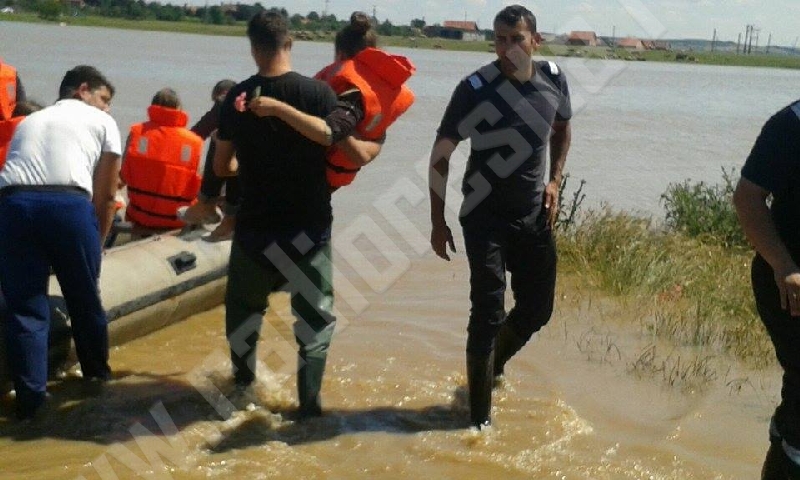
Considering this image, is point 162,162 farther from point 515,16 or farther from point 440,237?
point 515,16

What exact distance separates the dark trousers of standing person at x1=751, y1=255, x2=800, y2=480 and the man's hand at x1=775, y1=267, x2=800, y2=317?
9 centimetres

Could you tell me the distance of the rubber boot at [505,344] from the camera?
544cm

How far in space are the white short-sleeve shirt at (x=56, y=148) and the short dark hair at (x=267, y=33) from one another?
86 cm

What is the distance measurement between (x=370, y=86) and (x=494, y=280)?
1.02 m

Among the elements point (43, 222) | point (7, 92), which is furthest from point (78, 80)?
point (7, 92)

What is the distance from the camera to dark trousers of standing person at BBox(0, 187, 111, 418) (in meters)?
4.88

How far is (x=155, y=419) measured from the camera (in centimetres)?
520

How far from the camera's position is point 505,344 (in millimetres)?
5523

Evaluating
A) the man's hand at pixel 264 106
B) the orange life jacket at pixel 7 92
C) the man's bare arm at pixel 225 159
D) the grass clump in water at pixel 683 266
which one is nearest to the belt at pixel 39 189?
the man's bare arm at pixel 225 159

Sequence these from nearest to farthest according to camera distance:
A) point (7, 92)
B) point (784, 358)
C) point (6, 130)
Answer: point (784, 358), point (6, 130), point (7, 92)

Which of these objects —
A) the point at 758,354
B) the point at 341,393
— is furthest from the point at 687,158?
the point at 341,393

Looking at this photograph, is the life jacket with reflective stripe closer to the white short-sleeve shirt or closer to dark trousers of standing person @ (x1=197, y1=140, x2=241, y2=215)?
the white short-sleeve shirt

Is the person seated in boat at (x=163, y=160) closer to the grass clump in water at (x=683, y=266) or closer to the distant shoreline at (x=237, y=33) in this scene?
the grass clump in water at (x=683, y=266)

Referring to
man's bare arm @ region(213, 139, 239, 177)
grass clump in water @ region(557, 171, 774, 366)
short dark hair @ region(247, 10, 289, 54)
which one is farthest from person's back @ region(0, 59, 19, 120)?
grass clump in water @ region(557, 171, 774, 366)
